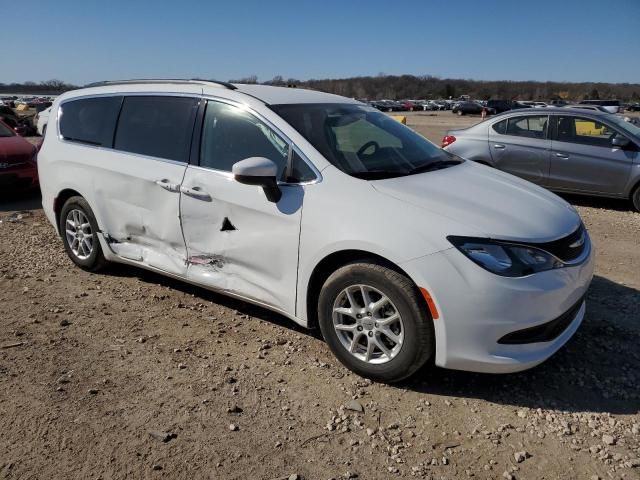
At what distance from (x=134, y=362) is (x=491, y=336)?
7.62 ft

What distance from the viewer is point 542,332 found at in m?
3.11

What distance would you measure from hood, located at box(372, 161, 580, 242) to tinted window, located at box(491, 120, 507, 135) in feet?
17.5

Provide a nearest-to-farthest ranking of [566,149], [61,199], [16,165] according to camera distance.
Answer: [61,199]
[566,149]
[16,165]

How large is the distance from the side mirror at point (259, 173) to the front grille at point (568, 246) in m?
1.65

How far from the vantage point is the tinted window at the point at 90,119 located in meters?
4.81

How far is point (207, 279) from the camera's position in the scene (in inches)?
160

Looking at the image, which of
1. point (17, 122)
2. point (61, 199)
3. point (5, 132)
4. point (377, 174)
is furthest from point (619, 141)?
point (17, 122)

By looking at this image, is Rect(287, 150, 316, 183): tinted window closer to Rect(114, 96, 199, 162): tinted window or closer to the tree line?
Rect(114, 96, 199, 162): tinted window

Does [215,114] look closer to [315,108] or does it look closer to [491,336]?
[315,108]

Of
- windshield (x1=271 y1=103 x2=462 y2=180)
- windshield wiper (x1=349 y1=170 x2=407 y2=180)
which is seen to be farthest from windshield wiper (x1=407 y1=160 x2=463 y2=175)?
windshield wiper (x1=349 y1=170 x2=407 y2=180)

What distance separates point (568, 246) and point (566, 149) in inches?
224

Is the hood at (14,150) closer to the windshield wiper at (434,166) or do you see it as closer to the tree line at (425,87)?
the windshield wiper at (434,166)

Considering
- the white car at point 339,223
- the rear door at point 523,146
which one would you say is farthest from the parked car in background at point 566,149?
the white car at point 339,223

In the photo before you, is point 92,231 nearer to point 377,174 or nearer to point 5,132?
point 377,174
